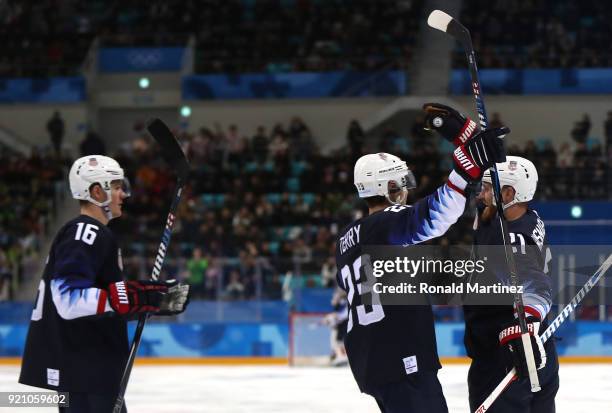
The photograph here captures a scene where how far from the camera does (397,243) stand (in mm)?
4035

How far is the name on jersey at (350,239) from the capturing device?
4.20 metres

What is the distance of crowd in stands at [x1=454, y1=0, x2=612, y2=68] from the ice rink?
7.06 metres

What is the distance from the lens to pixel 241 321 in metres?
11.9

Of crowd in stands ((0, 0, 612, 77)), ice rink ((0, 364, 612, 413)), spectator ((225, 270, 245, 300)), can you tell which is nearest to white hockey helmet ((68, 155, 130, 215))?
ice rink ((0, 364, 612, 413))

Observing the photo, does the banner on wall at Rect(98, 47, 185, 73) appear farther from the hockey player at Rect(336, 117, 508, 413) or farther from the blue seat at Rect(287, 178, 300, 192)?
the hockey player at Rect(336, 117, 508, 413)

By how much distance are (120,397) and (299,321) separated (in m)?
7.39

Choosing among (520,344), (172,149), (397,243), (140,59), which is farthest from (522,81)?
(397,243)

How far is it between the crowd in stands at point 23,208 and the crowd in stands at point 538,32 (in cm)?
640

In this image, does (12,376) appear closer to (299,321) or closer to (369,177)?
(299,321)

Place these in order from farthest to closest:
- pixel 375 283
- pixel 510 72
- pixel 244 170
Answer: pixel 510 72
pixel 244 170
pixel 375 283

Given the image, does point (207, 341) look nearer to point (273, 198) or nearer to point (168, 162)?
point (273, 198)

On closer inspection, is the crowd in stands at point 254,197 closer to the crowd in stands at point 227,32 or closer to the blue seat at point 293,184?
the blue seat at point 293,184

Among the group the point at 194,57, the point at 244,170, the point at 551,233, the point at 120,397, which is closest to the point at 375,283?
the point at 120,397

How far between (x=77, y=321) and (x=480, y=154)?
1613 mm
